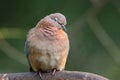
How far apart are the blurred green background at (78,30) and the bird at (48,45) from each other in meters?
3.35

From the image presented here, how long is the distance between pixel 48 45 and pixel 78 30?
439 cm

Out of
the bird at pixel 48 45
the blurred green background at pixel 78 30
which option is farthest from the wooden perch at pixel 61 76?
the blurred green background at pixel 78 30

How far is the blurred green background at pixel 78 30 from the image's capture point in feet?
39.1

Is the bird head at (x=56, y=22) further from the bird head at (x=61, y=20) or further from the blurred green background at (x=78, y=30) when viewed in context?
the blurred green background at (x=78, y=30)

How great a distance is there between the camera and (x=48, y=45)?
7.95 m

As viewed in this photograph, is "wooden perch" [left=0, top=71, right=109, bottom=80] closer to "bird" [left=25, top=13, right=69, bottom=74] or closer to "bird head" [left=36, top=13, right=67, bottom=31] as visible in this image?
"bird" [left=25, top=13, right=69, bottom=74]

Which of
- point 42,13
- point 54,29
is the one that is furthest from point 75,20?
point 54,29

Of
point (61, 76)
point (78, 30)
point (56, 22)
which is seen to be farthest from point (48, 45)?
point (78, 30)

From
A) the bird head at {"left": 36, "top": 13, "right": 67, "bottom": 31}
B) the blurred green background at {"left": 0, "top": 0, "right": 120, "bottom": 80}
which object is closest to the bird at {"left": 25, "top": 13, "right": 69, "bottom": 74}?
the bird head at {"left": 36, "top": 13, "right": 67, "bottom": 31}

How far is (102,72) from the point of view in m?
12.3

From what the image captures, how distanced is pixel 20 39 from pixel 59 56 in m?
4.24

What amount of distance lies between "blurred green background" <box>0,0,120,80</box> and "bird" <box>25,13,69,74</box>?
11.0 feet

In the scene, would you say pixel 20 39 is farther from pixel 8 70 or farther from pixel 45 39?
pixel 45 39

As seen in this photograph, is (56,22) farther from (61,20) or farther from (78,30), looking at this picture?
(78,30)
